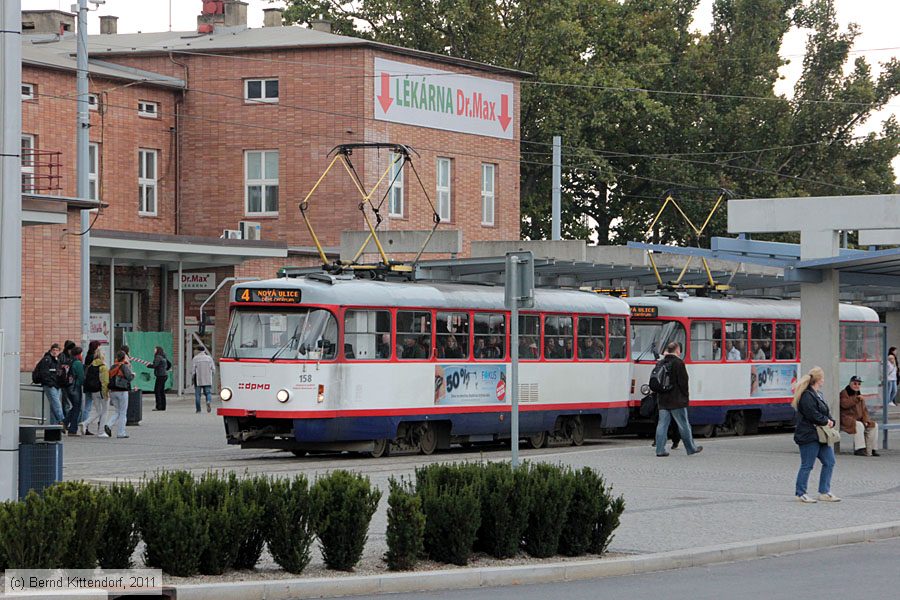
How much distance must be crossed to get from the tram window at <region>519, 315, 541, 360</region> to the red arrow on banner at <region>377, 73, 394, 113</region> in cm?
2281

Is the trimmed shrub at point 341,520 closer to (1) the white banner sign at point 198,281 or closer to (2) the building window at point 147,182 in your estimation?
(1) the white banner sign at point 198,281

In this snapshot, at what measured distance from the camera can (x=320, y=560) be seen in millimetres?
12875

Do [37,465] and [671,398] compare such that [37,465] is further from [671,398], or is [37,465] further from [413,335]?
[671,398]

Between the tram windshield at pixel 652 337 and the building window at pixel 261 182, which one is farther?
the building window at pixel 261 182

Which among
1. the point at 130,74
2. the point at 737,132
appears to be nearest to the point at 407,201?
the point at 130,74

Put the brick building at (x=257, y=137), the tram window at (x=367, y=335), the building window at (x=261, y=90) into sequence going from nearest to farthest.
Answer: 1. the tram window at (x=367, y=335)
2. the brick building at (x=257, y=137)
3. the building window at (x=261, y=90)

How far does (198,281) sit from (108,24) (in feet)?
60.5

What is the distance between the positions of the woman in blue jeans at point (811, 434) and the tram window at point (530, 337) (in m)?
9.56

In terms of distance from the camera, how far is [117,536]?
11.6 metres

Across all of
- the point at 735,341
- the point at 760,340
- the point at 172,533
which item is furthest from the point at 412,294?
the point at 172,533

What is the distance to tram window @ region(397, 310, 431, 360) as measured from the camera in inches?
983

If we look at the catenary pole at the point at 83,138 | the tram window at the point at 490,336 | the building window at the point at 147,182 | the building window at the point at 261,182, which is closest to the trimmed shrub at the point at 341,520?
the tram window at the point at 490,336

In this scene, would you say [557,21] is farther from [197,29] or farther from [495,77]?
[197,29]

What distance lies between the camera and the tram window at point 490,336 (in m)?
26.5
